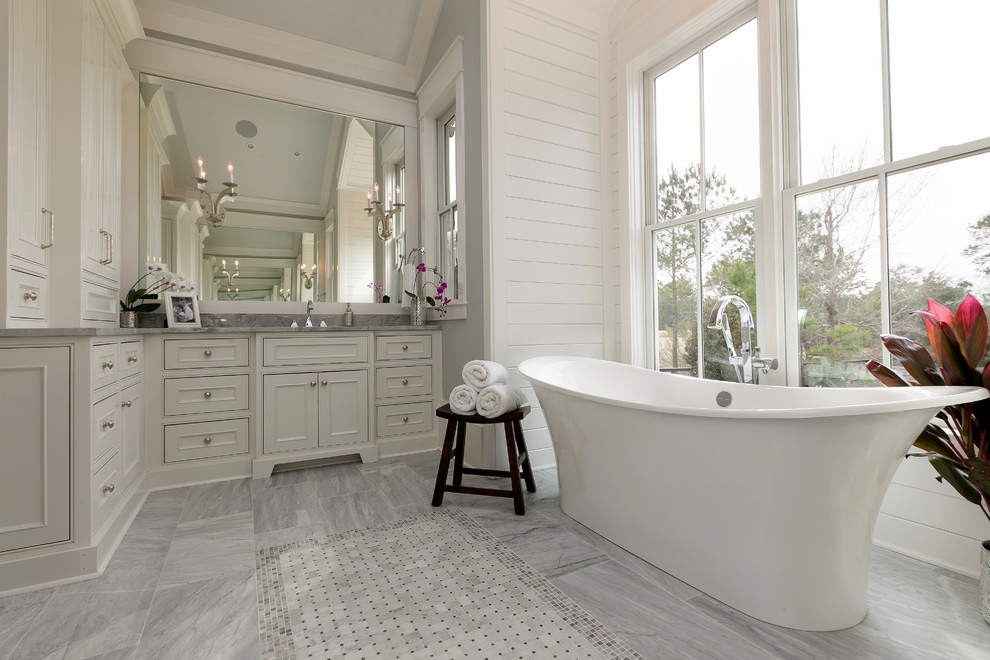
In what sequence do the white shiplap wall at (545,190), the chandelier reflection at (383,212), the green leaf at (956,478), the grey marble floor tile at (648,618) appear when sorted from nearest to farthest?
the grey marble floor tile at (648,618) < the green leaf at (956,478) < the white shiplap wall at (545,190) < the chandelier reflection at (383,212)

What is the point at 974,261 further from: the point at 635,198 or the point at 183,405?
the point at 183,405

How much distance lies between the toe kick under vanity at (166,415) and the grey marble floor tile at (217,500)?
0.10 meters

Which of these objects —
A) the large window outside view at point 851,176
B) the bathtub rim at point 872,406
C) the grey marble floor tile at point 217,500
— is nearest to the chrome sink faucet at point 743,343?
the large window outside view at point 851,176

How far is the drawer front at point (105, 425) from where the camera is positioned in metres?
1.67

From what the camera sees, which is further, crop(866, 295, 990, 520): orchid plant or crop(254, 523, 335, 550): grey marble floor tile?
crop(254, 523, 335, 550): grey marble floor tile

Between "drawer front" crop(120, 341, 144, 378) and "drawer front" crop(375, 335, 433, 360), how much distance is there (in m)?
1.22

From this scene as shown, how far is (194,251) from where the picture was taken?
115 inches

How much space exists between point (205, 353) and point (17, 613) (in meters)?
1.39

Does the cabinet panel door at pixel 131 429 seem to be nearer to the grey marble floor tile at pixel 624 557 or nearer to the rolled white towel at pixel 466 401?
the rolled white towel at pixel 466 401

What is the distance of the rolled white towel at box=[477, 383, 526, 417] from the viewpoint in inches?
83.1

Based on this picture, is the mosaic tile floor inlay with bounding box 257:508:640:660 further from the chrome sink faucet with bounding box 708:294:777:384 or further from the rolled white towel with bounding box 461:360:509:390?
the chrome sink faucet with bounding box 708:294:777:384

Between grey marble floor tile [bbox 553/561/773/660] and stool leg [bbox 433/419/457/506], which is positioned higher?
stool leg [bbox 433/419/457/506]

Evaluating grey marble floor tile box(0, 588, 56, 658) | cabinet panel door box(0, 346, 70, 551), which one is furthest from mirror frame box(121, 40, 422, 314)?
grey marble floor tile box(0, 588, 56, 658)

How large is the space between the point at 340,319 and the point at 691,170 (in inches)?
98.2
